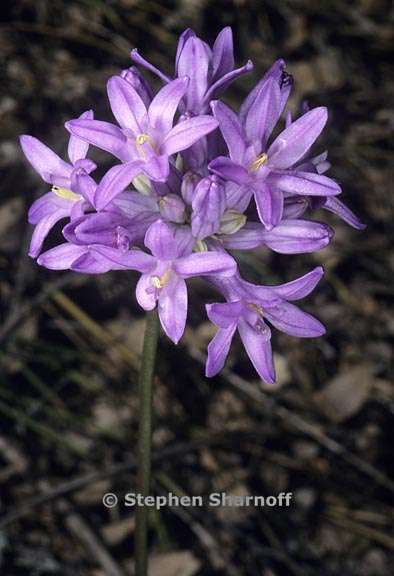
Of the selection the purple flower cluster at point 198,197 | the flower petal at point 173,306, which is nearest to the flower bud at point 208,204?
the purple flower cluster at point 198,197

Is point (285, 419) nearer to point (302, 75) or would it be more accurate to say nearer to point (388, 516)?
point (388, 516)

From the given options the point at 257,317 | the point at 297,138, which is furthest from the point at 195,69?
the point at 257,317

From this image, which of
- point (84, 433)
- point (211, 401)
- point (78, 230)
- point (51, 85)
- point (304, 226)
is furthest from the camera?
point (51, 85)

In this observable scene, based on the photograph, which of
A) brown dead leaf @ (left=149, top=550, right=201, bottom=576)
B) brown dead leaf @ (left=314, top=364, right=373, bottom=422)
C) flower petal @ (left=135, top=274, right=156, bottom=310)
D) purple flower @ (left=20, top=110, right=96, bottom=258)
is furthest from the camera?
brown dead leaf @ (left=314, top=364, right=373, bottom=422)

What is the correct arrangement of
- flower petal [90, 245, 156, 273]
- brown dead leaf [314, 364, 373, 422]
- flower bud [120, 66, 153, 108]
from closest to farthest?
1. flower petal [90, 245, 156, 273]
2. flower bud [120, 66, 153, 108]
3. brown dead leaf [314, 364, 373, 422]

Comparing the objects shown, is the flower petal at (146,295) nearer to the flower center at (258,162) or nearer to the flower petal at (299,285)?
the flower petal at (299,285)

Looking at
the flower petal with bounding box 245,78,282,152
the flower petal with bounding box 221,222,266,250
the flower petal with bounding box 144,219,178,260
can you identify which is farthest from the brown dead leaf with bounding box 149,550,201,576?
the flower petal with bounding box 245,78,282,152

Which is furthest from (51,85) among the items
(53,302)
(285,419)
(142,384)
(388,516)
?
(388,516)

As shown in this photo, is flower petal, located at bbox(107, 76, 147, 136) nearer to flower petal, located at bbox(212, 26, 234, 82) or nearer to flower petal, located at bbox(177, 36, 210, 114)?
flower petal, located at bbox(177, 36, 210, 114)
